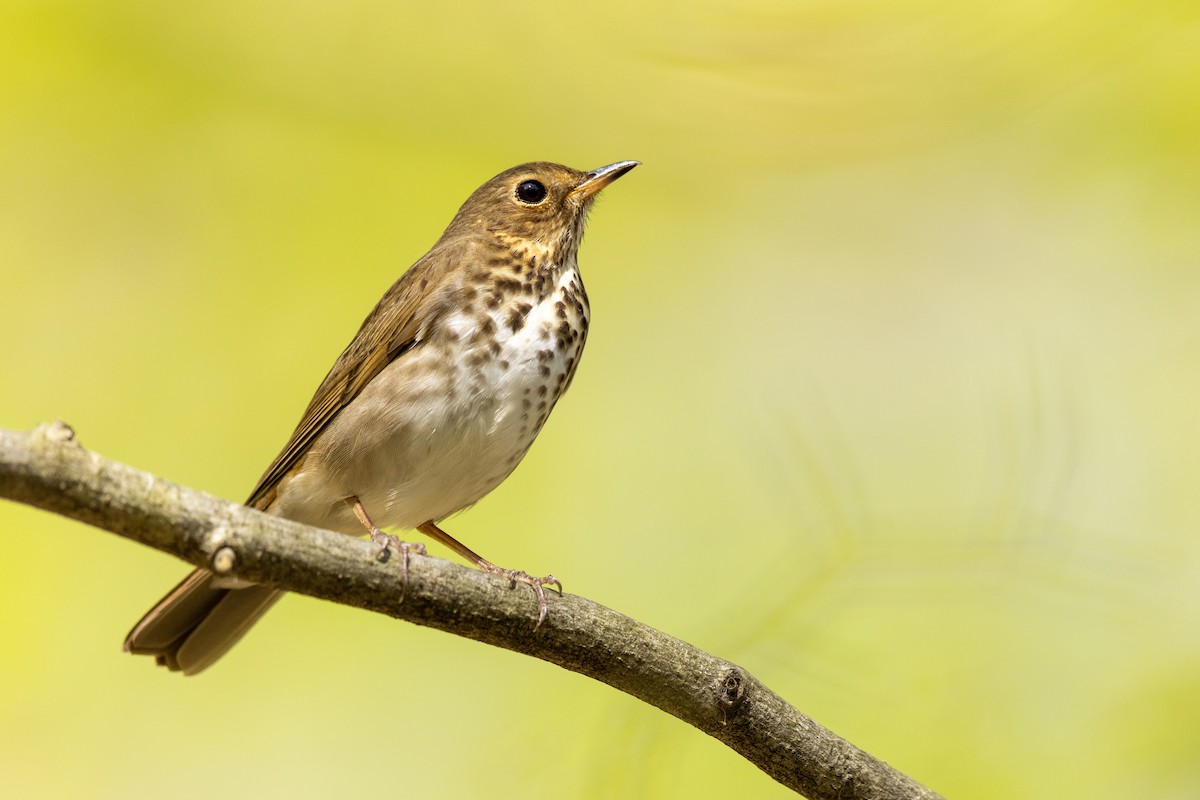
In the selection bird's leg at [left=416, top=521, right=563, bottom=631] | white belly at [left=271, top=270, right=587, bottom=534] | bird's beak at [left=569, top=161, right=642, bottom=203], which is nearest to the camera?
bird's leg at [left=416, top=521, right=563, bottom=631]

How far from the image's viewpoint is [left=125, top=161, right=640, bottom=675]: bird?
305 cm

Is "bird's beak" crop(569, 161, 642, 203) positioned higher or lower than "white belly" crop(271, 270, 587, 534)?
higher

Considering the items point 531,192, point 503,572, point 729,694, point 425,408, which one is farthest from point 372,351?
point 729,694

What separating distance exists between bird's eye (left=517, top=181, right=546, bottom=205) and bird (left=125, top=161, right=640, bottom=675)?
5.5 inches

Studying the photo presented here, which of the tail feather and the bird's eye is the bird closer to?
the tail feather

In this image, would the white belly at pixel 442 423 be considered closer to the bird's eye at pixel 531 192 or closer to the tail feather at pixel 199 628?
the tail feather at pixel 199 628

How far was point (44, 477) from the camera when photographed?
1604mm

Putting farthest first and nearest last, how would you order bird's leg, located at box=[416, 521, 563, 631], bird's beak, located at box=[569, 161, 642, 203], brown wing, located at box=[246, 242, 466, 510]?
bird's beak, located at box=[569, 161, 642, 203] < brown wing, located at box=[246, 242, 466, 510] < bird's leg, located at box=[416, 521, 563, 631]

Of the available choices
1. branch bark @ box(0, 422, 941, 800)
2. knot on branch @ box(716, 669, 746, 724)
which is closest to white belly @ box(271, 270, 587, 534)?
branch bark @ box(0, 422, 941, 800)

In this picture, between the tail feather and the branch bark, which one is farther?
the tail feather

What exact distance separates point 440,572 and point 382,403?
1144 millimetres

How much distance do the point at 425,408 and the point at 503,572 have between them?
0.63 meters

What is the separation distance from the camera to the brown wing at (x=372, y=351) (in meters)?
3.22

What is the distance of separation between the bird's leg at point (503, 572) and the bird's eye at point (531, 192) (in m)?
0.99
